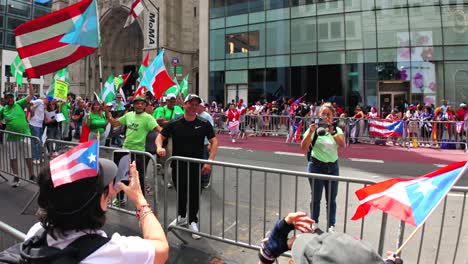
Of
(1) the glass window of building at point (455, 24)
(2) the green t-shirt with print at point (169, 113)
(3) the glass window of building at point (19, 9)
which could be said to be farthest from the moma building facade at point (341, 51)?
(3) the glass window of building at point (19, 9)

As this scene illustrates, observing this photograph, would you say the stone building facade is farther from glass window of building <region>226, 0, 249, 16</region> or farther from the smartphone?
the smartphone

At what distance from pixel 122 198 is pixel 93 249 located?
454 centimetres

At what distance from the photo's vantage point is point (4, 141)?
7848mm

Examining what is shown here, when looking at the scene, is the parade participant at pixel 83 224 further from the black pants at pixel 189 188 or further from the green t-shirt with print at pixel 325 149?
the green t-shirt with print at pixel 325 149

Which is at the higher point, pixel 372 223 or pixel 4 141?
pixel 4 141

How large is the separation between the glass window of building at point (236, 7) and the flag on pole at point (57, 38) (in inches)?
1004

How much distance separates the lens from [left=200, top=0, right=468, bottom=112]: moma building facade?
23.8m

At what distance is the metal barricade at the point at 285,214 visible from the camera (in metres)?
4.24

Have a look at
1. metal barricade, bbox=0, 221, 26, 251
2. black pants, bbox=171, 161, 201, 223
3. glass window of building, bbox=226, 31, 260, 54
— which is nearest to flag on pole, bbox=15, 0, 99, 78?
black pants, bbox=171, 161, 201, 223

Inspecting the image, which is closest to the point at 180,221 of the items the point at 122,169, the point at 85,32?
the point at 122,169

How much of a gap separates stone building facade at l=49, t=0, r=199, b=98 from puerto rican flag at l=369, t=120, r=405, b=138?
2512 centimetres

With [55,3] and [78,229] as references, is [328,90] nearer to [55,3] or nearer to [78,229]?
[78,229]

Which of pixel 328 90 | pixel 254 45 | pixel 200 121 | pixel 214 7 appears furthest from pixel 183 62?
pixel 200 121

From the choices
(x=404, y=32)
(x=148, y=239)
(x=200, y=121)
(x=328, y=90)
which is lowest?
(x=148, y=239)
